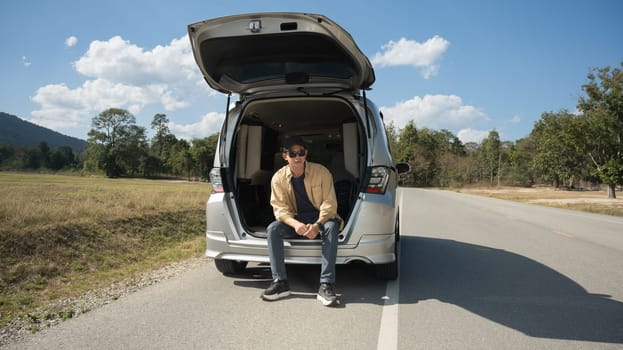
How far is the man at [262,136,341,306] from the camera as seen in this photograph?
12.3ft

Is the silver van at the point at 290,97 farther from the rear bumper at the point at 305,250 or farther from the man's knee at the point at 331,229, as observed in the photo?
the man's knee at the point at 331,229

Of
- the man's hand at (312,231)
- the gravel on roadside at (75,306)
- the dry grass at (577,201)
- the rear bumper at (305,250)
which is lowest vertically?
the dry grass at (577,201)

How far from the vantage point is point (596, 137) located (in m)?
28.7

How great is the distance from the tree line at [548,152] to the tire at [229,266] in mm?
26990

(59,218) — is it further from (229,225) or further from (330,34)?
(330,34)

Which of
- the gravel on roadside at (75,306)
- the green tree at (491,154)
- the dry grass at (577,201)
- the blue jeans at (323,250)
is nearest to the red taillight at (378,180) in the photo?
the blue jeans at (323,250)

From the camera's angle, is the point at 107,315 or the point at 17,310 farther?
the point at 17,310

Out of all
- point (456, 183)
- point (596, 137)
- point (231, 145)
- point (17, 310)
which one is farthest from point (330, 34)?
point (456, 183)

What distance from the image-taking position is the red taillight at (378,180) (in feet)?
12.8

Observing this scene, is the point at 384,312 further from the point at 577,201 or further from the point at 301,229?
the point at 577,201

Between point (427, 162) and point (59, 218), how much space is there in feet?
218

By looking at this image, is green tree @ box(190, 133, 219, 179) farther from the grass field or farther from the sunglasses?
the sunglasses

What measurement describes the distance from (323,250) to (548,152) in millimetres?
65606

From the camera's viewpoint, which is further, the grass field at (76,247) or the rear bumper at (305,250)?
the grass field at (76,247)
